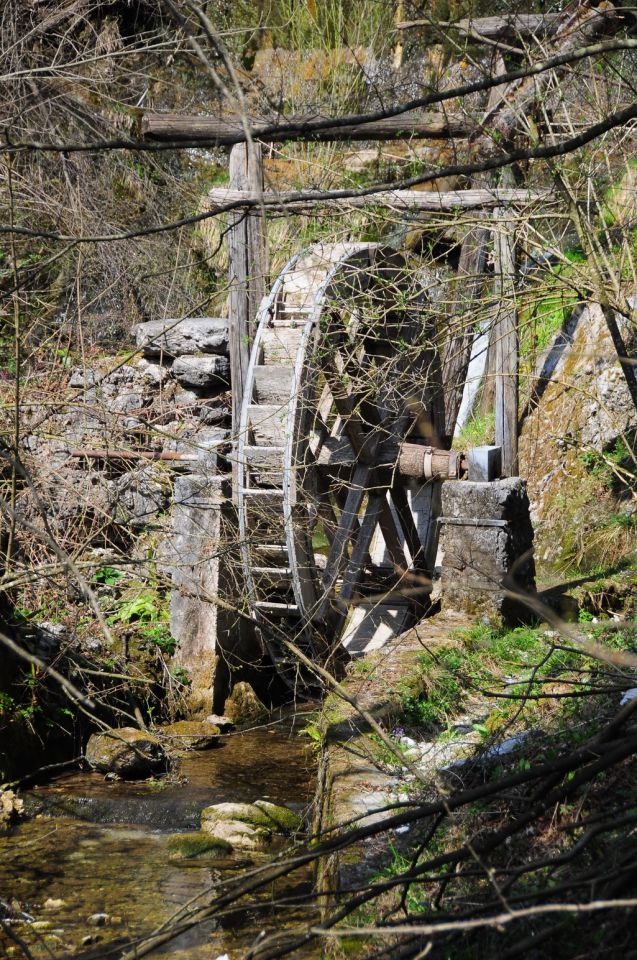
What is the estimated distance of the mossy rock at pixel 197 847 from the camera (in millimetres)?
4730

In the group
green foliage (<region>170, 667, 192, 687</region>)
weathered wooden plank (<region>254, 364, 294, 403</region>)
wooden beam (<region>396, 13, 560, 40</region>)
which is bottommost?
green foliage (<region>170, 667, 192, 687</region>)

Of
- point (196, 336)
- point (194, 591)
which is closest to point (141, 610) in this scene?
point (194, 591)

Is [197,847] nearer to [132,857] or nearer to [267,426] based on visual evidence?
[132,857]

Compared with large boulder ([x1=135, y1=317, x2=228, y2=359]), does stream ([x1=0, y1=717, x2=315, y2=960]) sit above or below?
below

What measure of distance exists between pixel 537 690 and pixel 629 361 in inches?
83.0

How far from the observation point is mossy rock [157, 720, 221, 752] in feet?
21.0

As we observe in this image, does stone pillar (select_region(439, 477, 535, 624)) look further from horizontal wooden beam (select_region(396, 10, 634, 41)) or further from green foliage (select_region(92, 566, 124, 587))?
horizontal wooden beam (select_region(396, 10, 634, 41))

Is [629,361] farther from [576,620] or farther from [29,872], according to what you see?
[576,620]

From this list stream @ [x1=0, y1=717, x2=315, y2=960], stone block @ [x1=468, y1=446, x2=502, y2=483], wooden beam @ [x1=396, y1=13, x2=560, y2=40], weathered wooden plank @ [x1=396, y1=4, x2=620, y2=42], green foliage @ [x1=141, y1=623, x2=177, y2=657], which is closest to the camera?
wooden beam @ [x1=396, y1=13, x2=560, y2=40]

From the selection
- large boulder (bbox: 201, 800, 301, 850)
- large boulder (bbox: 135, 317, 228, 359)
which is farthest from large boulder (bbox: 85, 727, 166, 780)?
large boulder (bbox: 135, 317, 228, 359)

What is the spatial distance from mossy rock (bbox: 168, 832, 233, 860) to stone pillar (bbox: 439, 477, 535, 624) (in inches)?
114

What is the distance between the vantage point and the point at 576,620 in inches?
283

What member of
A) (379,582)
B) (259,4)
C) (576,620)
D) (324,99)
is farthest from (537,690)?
(259,4)

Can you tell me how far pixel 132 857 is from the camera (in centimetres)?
479
